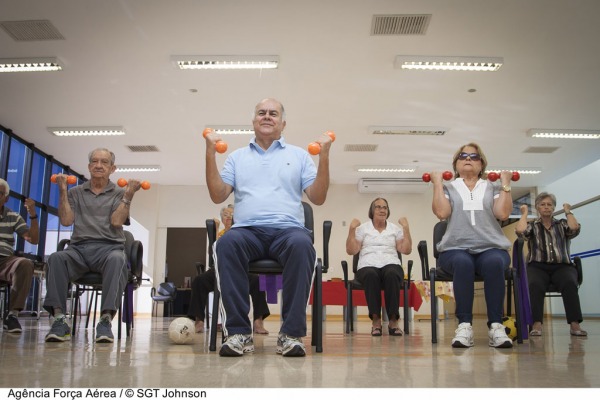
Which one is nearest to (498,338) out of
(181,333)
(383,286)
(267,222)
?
(267,222)

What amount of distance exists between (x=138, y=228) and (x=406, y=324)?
8.73 m

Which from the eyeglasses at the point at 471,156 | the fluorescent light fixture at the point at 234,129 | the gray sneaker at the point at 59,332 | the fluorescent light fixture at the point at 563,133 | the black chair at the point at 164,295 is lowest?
the black chair at the point at 164,295

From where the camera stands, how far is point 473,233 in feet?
10.1

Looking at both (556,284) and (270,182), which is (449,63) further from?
(270,182)

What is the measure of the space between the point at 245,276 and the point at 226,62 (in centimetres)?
431

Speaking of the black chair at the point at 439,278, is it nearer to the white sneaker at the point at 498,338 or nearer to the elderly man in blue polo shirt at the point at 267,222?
the white sneaker at the point at 498,338

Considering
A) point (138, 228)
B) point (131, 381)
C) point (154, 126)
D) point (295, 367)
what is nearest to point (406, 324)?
point (295, 367)

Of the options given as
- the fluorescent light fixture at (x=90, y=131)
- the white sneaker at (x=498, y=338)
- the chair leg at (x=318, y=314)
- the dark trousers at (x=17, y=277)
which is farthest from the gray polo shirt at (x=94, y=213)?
the fluorescent light fixture at (x=90, y=131)

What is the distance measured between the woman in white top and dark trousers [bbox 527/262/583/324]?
3.16ft

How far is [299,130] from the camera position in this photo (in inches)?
343

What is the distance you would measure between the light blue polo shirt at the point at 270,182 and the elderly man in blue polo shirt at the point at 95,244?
2.96ft

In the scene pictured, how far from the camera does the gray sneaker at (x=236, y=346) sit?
2.13 meters

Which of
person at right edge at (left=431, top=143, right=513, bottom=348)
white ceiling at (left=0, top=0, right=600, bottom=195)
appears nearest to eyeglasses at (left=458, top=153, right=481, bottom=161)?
person at right edge at (left=431, top=143, right=513, bottom=348)

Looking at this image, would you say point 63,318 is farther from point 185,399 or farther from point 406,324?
point 406,324
